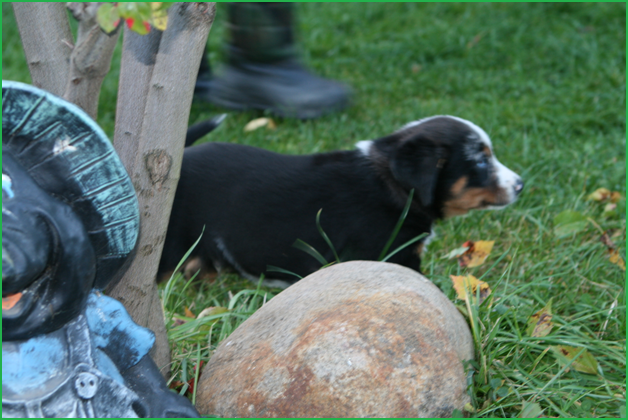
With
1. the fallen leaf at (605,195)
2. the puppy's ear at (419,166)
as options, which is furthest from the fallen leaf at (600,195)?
the puppy's ear at (419,166)

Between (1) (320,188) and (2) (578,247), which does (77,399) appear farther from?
(2) (578,247)

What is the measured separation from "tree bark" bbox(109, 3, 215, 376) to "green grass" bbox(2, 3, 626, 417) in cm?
40

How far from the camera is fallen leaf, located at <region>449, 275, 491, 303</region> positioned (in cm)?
252

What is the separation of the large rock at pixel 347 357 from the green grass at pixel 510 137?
0.22m

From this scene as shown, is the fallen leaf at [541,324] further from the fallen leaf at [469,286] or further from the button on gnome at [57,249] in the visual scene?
the button on gnome at [57,249]

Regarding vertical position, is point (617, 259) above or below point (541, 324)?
below

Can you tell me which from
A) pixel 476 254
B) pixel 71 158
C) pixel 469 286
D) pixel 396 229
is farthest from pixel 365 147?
pixel 71 158

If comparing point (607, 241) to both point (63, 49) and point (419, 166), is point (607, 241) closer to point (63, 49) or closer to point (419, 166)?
point (419, 166)

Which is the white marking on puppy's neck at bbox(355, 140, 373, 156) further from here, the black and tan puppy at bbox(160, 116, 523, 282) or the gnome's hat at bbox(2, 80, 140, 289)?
the gnome's hat at bbox(2, 80, 140, 289)

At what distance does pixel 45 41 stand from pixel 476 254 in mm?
2183

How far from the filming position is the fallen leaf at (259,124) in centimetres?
470

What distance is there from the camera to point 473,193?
10.3 feet

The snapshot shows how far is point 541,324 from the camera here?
2463 millimetres

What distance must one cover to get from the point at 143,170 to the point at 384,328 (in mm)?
886
